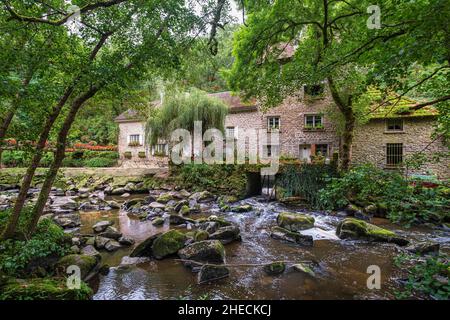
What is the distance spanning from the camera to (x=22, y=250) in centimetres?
371

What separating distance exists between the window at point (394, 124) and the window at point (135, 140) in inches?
771

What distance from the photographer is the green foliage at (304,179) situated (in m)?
10.4

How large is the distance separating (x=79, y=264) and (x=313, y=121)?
51.8 feet

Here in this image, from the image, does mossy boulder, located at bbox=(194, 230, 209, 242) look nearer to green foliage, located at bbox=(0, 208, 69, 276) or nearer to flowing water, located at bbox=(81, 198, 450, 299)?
flowing water, located at bbox=(81, 198, 450, 299)

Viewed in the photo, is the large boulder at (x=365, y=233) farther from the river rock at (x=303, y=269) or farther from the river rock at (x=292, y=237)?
the river rock at (x=303, y=269)

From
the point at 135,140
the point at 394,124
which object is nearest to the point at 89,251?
the point at 394,124

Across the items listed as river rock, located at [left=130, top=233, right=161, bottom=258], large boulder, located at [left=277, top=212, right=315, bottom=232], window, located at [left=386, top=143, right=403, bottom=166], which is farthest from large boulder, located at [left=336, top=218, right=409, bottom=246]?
window, located at [left=386, top=143, right=403, bottom=166]

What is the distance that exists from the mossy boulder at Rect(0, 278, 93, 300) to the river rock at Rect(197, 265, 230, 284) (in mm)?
1820

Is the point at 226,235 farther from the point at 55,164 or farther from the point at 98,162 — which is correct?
the point at 98,162

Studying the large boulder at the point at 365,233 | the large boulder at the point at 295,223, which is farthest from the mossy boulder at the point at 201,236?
the large boulder at the point at 365,233

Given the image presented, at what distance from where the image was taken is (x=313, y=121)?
16266 mm

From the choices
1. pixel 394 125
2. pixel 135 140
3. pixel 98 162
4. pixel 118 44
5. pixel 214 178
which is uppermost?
pixel 118 44

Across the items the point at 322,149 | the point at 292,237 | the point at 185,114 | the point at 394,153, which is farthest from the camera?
the point at 322,149

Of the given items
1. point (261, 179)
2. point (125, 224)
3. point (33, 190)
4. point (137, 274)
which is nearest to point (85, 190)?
point (33, 190)
